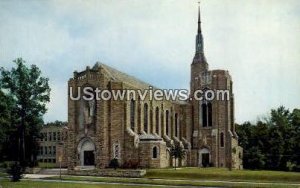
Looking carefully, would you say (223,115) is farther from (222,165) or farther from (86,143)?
(86,143)

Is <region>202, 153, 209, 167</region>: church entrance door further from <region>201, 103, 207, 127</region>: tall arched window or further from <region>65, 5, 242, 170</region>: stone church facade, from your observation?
<region>201, 103, 207, 127</region>: tall arched window

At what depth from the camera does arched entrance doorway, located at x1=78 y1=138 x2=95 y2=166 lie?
33.6 metres

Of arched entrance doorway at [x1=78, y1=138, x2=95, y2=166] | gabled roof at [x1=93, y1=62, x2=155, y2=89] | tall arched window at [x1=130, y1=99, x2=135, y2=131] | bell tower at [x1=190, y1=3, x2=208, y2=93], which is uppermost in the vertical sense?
bell tower at [x1=190, y1=3, x2=208, y2=93]

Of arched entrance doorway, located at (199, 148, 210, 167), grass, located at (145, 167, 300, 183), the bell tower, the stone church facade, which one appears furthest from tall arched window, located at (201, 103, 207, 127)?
grass, located at (145, 167, 300, 183)

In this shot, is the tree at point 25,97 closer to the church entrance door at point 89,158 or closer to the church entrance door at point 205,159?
the church entrance door at point 89,158

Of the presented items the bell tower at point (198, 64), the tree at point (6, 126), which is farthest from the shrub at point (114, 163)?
the bell tower at point (198, 64)

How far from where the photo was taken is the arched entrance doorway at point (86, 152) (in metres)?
33.6

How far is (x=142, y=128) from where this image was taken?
36.0 meters

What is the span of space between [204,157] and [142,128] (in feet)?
25.7

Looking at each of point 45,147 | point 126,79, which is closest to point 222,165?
point 126,79

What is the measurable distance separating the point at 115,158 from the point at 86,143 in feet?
8.65

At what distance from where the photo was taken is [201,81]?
4169 cm

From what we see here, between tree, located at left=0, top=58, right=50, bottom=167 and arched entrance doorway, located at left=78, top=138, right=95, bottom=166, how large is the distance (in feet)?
19.0

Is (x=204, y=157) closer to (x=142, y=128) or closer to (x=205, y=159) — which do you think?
(x=205, y=159)
